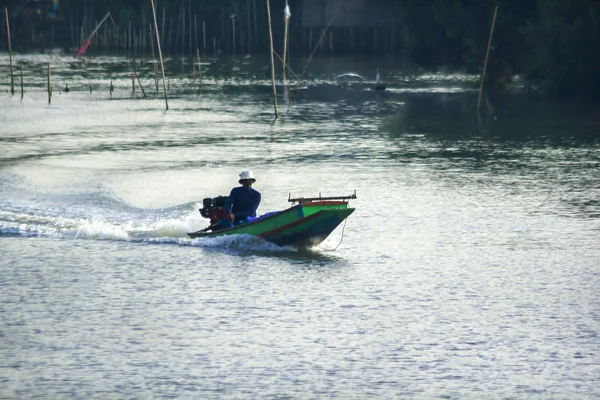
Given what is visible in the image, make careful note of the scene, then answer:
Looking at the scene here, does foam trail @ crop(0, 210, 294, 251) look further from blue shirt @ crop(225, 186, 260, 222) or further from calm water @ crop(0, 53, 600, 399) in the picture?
blue shirt @ crop(225, 186, 260, 222)

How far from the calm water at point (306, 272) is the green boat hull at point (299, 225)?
392mm

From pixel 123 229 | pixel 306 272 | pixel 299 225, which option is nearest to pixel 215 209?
pixel 299 225

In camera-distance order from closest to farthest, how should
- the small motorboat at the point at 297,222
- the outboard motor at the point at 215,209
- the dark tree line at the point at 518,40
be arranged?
the small motorboat at the point at 297,222 → the outboard motor at the point at 215,209 → the dark tree line at the point at 518,40

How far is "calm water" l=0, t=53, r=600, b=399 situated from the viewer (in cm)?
1834

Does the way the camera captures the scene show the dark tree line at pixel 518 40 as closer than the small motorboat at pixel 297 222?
No

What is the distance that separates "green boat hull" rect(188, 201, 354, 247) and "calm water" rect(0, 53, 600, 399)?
0.39 meters

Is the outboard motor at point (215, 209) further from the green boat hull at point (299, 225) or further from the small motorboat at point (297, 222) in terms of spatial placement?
the green boat hull at point (299, 225)

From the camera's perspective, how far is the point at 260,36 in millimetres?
142250

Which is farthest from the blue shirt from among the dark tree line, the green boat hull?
the dark tree line

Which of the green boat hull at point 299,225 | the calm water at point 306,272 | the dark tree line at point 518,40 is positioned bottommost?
the calm water at point 306,272

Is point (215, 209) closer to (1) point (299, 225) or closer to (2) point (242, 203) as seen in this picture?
(2) point (242, 203)

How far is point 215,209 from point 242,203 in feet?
2.35

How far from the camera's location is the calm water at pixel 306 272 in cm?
1834

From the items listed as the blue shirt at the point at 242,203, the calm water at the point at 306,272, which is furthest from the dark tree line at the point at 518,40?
the blue shirt at the point at 242,203
